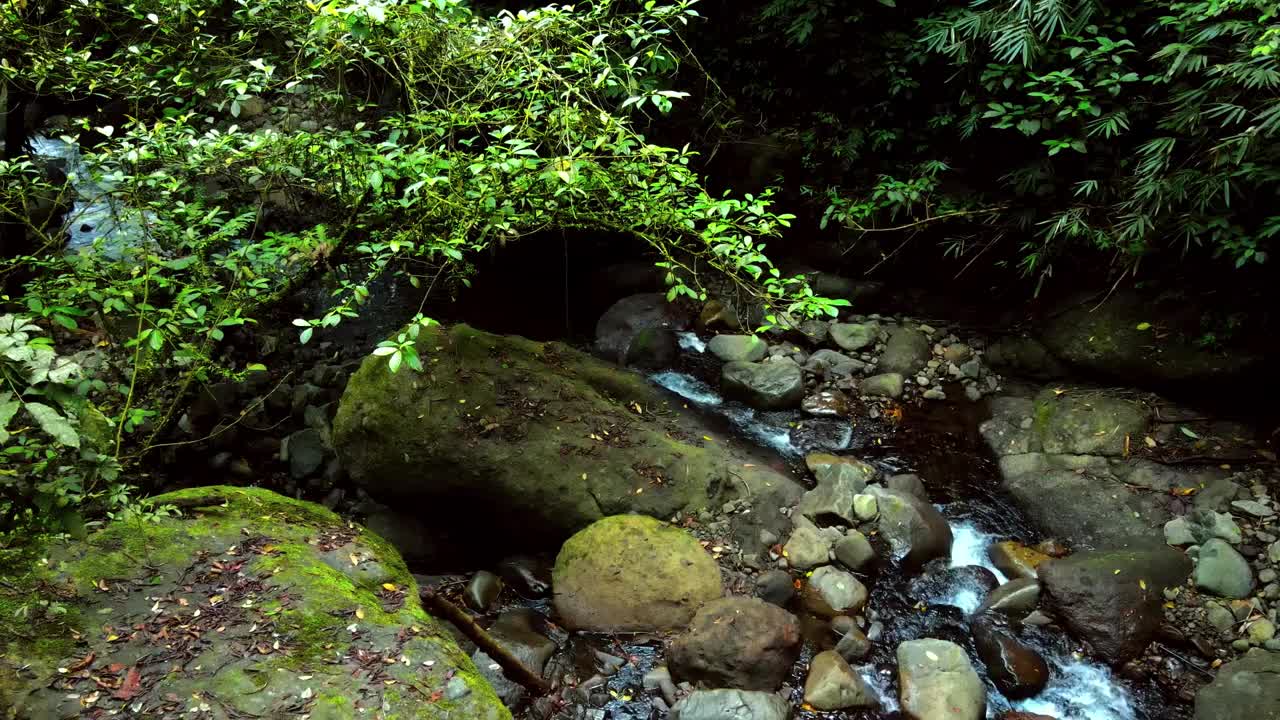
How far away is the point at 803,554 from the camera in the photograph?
4383 millimetres

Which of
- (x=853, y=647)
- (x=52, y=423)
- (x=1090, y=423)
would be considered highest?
(x=52, y=423)

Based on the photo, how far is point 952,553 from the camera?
15.2ft

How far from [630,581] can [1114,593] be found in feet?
8.90

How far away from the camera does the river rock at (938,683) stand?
11.5 feet

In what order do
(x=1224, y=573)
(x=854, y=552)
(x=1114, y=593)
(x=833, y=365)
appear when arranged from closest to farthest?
(x=1114, y=593)
(x=1224, y=573)
(x=854, y=552)
(x=833, y=365)

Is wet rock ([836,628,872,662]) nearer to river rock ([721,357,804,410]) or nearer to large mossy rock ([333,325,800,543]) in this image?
large mossy rock ([333,325,800,543])

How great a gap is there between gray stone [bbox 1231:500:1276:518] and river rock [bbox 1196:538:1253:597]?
0.37 m

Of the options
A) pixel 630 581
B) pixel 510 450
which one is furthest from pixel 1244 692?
pixel 510 450

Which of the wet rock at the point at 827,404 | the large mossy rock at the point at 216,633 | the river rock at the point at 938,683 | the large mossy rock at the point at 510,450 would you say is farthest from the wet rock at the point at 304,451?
the river rock at the point at 938,683

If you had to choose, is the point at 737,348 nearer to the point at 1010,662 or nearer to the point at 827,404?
the point at 827,404

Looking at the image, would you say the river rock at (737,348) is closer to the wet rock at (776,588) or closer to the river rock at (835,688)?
the wet rock at (776,588)

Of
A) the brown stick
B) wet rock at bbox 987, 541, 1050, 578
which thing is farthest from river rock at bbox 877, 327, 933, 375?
the brown stick

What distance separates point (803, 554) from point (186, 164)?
3.97 metres

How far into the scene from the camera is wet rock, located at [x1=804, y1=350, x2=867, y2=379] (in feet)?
20.4
